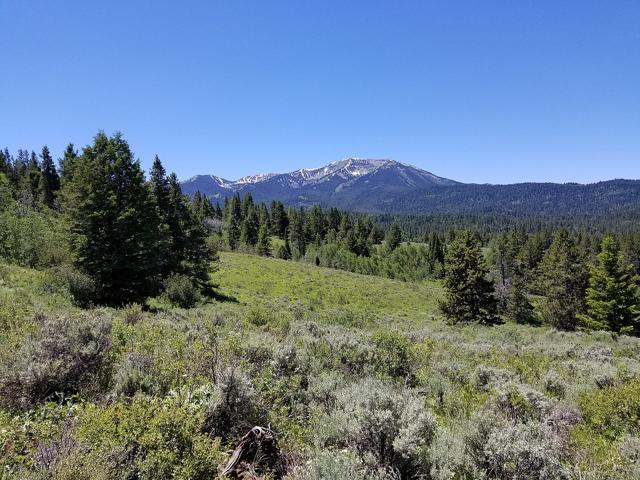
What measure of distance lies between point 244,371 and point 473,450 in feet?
9.87

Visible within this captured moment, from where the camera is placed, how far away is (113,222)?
20.0 metres

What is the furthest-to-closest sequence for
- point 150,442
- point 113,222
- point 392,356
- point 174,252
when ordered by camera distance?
point 174,252
point 113,222
point 392,356
point 150,442

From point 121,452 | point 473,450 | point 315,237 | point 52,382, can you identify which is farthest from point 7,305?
point 315,237

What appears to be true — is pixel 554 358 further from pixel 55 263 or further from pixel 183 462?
pixel 55 263

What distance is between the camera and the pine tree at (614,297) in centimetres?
3725

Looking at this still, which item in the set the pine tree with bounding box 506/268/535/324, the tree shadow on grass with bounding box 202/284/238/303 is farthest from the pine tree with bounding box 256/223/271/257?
the pine tree with bounding box 506/268/535/324

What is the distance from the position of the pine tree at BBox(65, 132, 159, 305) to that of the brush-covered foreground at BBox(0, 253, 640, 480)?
12.2m

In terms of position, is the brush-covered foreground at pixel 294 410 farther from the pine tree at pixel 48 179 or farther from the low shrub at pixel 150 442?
the pine tree at pixel 48 179

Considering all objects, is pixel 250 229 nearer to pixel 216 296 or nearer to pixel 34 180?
pixel 34 180

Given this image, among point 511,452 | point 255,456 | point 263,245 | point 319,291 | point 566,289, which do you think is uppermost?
point 511,452

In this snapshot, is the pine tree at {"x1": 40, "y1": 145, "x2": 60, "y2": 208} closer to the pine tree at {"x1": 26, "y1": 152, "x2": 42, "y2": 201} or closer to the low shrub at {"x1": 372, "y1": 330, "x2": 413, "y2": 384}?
the pine tree at {"x1": 26, "y1": 152, "x2": 42, "y2": 201}

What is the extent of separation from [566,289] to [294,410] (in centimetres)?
4881

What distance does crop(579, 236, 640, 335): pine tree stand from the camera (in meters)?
37.2

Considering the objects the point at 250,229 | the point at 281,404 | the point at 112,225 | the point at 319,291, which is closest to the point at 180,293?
the point at 112,225
